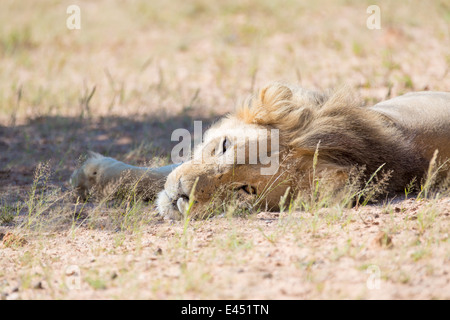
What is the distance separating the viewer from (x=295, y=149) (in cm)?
358

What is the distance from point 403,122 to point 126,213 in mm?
1972

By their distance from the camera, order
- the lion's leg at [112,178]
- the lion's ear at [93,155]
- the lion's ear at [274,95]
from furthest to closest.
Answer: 1. the lion's ear at [93,155]
2. the lion's leg at [112,178]
3. the lion's ear at [274,95]

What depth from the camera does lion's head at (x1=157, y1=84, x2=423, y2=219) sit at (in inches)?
137

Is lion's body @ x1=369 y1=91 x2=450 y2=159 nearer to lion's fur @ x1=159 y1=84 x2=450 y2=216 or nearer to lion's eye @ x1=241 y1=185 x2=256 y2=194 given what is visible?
lion's fur @ x1=159 y1=84 x2=450 y2=216

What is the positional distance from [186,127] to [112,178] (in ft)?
7.10

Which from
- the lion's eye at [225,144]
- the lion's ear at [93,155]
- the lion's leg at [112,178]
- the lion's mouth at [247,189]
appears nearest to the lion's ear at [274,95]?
the lion's eye at [225,144]

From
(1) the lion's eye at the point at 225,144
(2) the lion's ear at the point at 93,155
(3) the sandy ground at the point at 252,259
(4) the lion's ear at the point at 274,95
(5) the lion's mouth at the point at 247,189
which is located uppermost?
(4) the lion's ear at the point at 274,95

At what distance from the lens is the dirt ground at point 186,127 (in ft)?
8.57

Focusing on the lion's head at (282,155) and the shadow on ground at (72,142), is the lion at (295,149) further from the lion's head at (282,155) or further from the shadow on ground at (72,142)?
the shadow on ground at (72,142)

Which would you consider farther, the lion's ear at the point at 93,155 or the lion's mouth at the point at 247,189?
the lion's ear at the point at 93,155

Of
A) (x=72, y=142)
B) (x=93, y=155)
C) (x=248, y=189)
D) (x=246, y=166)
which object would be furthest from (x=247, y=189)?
(x=72, y=142)

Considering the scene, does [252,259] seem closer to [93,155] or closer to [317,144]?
[317,144]

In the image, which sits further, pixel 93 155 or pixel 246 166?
pixel 93 155

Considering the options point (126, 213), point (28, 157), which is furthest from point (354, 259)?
point (28, 157)
